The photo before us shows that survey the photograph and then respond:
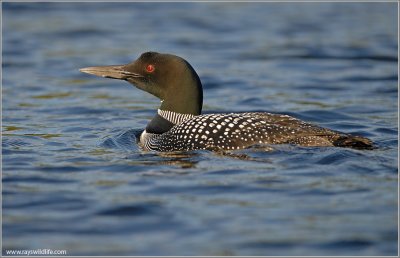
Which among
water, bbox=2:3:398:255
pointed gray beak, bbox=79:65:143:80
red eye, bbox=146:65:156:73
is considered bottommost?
water, bbox=2:3:398:255

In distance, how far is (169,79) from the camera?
7.97 m

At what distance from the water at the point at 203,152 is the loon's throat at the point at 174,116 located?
0.40m

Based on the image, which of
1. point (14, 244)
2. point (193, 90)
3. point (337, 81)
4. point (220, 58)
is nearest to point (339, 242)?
point (14, 244)

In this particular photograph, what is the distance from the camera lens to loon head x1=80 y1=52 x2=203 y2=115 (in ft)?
25.8

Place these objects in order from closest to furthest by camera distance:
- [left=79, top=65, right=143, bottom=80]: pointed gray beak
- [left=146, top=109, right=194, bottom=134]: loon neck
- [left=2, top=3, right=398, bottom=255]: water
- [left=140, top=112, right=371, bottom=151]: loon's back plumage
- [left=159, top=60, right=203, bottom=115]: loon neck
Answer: [left=2, top=3, right=398, bottom=255]: water → [left=140, top=112, right=371, bottom=151]: loon's back plumage → [left=159, top=60, right=203, bottom=115]: loon neck → [left=146, top=109, right=194, bottom=134]: loon neck → [left=79, top=65, right=143, bottom=80]: pointed gray beak

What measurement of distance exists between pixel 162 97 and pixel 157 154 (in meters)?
0.82

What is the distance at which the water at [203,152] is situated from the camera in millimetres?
5430

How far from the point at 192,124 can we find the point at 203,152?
1.01 ft

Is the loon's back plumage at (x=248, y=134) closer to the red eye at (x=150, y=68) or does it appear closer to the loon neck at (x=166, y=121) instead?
the loon neck at (x=166, y=121)

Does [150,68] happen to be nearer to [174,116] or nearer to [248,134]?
[174,116]

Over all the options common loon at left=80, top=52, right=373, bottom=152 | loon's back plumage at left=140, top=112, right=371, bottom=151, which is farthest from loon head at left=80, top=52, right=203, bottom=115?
loon's back plumage at left=140, top=112, right=371, bottom=151

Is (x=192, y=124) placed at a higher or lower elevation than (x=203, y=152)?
higher

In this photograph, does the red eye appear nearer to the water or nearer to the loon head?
the loon head

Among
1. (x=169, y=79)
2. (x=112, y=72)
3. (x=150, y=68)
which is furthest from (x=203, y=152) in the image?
(x=112, y=72)
